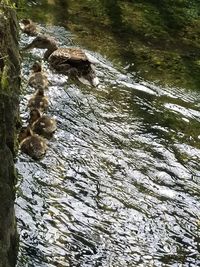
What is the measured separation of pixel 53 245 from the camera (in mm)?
5266

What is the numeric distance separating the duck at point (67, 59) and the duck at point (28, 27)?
71cm

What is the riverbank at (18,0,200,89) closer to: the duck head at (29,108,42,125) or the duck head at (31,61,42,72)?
the duck head at (31,61,42,72)

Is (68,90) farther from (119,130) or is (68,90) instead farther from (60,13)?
(60,13)

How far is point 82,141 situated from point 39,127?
1.88ft

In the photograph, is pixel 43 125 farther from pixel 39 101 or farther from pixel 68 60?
pixel 68 60

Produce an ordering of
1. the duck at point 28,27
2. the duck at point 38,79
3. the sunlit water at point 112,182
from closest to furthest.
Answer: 1. the sunlit water at point 112,182
2. the duck at point 38,79
3. the duck at point 28,27

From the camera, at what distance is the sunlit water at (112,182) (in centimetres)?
537

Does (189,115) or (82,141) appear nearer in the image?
(82,141)

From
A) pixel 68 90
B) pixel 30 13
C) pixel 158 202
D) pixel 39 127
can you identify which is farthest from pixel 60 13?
pixel 158 202

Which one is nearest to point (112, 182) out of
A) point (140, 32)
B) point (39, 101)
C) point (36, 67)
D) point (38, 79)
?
point (39, 101)

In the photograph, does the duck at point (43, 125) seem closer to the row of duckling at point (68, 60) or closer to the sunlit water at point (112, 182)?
the sunlit water at point (112, 182)

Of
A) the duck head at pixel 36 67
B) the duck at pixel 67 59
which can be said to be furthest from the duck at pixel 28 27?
the duck head at pixel 36 67

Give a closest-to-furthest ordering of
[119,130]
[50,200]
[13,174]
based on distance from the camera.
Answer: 1. [13,174]
2. [50,200]
3. [119,130]

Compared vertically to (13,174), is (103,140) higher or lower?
lower
